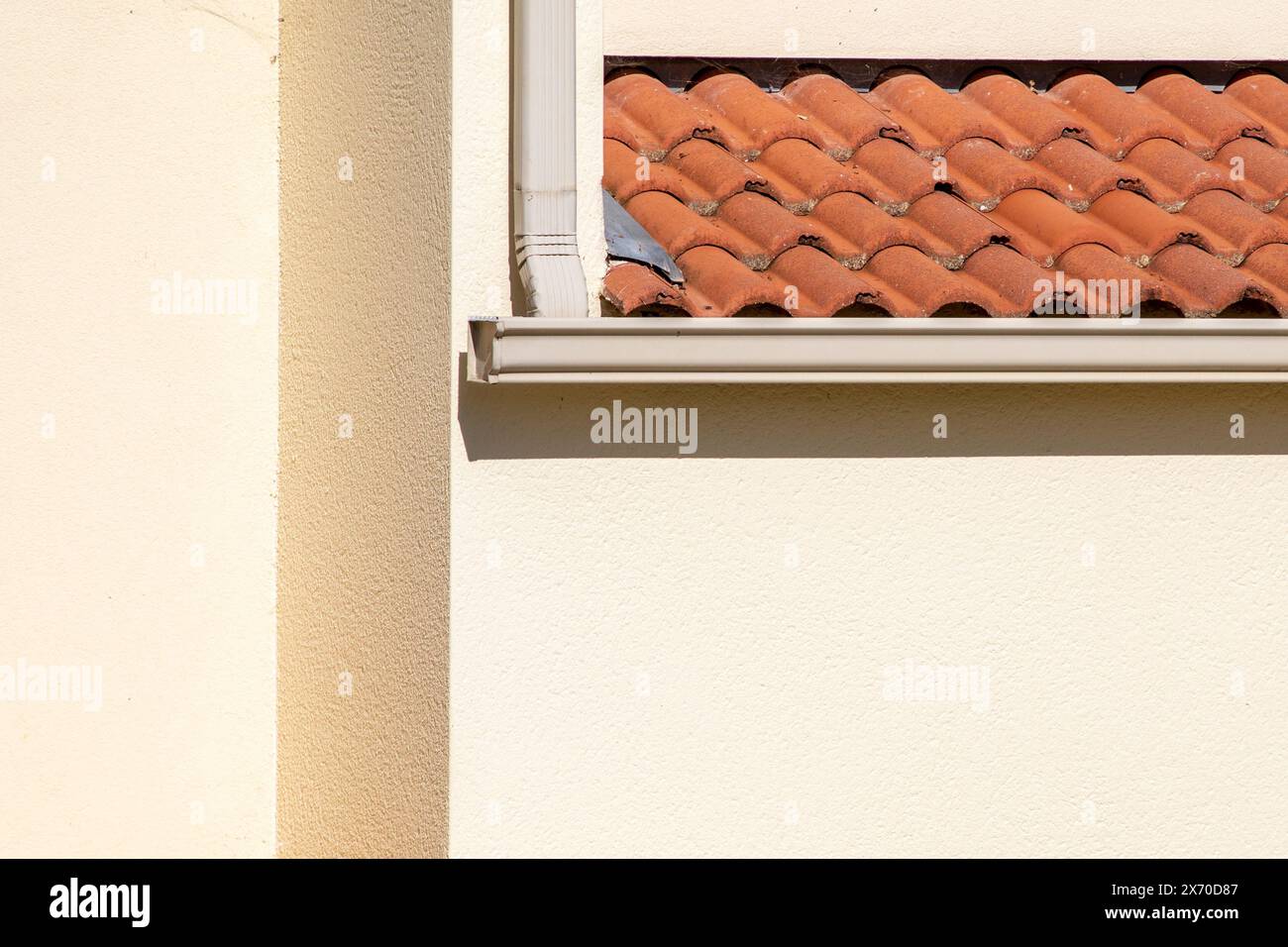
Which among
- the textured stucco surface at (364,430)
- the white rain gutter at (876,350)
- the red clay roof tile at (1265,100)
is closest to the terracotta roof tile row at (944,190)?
the red clay roof tile at (1265,100)

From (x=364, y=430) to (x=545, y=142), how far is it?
3.20ft

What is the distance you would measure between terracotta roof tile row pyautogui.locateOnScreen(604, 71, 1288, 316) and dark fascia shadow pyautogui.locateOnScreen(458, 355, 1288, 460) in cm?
23

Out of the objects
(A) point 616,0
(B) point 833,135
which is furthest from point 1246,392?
(A) point 616,0

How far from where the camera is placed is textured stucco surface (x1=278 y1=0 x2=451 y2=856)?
3.85m

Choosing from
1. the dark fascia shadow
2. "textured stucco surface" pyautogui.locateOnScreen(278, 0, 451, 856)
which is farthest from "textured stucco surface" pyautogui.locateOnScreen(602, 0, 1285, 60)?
the dark fascia shadow

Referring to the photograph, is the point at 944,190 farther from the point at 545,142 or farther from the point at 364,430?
the point at 364,430

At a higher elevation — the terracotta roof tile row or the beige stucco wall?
the terracotta roof tile row

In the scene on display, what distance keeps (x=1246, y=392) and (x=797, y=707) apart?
150 cm

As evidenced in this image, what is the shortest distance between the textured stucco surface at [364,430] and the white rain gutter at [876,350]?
0.29 m

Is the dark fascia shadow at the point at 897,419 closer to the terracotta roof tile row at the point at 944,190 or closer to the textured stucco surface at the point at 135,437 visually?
the terracotta roof tile row at the point at 944,190

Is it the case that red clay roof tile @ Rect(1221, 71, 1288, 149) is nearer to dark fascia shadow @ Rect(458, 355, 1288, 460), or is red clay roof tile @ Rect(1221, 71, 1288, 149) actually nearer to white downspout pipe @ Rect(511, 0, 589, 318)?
dark fascia shadow @ Rect(458, 355, 1288, 460)

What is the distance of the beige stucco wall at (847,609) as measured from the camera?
3775mm

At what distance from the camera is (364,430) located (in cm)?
421

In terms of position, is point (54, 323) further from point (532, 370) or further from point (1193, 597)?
point (1193, 597)
